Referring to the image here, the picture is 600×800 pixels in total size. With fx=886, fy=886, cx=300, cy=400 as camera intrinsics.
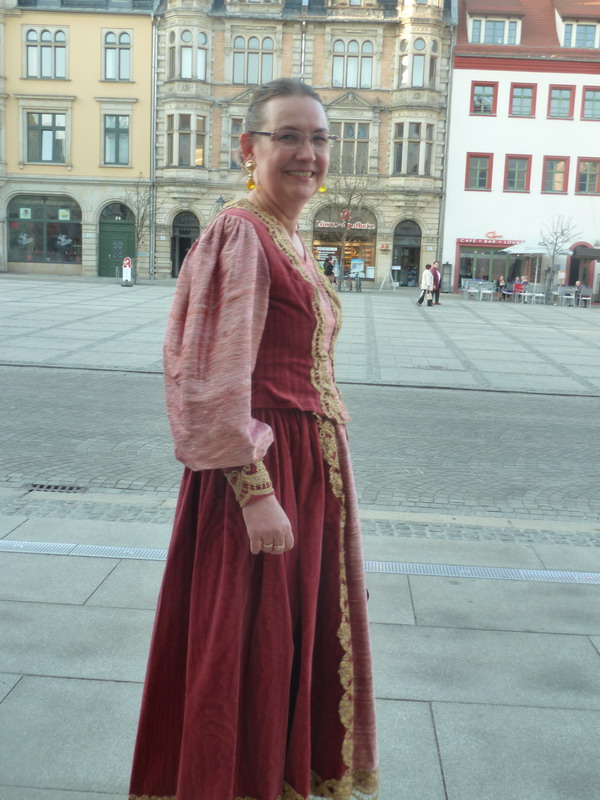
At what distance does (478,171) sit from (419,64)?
564 cm

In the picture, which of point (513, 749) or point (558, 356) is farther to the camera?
point (558, 356)

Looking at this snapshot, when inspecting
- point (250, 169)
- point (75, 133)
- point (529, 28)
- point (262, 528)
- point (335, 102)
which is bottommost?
point (262, 528)

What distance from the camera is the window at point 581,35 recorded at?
41.9 m

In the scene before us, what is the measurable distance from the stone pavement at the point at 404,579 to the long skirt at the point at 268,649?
0.55 meters

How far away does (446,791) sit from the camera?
279 cm

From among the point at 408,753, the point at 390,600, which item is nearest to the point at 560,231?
the point at 390,600

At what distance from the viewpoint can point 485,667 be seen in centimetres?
365

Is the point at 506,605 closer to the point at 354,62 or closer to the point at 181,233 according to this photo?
the point at 181,233

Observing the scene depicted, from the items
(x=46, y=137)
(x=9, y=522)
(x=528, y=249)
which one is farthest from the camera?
(x=46, y=137)

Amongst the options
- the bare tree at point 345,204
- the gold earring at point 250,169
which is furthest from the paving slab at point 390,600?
the bare tree at point 345,204

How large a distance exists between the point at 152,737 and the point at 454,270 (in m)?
41.0

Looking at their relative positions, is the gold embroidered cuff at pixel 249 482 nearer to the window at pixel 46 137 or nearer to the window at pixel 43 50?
the window at pixel 46 137

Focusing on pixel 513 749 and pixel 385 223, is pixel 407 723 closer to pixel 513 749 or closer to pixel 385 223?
pixel 513 749

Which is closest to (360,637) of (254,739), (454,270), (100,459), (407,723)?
(254,739)
